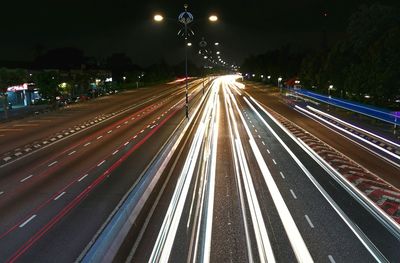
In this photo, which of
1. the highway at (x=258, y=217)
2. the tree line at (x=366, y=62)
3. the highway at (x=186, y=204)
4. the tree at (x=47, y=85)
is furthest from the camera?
the tree at (x=47, y=85)

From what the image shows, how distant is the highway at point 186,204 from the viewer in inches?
557

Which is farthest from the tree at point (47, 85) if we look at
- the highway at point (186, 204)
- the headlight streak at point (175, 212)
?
the headlight streak at point (175, 212)

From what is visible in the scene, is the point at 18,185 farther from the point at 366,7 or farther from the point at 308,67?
the point at 308,67

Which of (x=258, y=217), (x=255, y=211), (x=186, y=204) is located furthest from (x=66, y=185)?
(x=258, y=217)

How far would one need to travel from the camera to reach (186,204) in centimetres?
1902

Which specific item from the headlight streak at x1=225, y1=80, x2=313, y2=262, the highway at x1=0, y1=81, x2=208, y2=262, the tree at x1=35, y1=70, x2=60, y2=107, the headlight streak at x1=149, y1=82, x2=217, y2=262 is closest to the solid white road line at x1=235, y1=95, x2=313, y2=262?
the headlight streak at x1=225, y1=80, x2=313, y2=262

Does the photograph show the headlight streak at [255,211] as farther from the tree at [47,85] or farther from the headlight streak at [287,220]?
the tree at [47,85]

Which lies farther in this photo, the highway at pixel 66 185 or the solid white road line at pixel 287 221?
the highway at pixel 66 185

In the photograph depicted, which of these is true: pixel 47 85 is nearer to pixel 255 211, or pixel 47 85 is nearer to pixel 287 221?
pixel 255 211

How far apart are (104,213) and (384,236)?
1040 centimetres

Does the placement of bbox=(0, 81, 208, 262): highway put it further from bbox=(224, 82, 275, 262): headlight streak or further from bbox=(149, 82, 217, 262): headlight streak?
bbox=(224, 82, 275, 262): headlight streak

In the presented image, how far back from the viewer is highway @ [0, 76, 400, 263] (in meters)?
14.2

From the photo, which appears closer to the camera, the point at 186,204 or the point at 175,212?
the point at 175,212

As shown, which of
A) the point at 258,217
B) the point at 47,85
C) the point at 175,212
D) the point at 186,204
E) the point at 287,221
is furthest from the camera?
the point at 47,85
